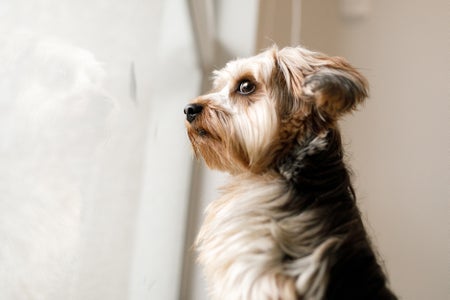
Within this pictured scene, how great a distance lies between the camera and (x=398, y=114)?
1423mm

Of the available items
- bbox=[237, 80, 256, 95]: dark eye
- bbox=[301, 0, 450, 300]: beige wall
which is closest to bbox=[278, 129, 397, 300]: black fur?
bbox=[237, 80, 256, 95]: dark eye

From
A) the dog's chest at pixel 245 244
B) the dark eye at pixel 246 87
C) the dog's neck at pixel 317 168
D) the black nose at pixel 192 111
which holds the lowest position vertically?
the dog's chest at pixel 245 244

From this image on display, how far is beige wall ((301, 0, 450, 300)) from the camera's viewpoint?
4.41 ft

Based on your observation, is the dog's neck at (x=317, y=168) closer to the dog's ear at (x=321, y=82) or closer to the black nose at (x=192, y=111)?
the dog's ear at (x=321, y=82)

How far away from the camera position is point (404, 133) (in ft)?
4.62

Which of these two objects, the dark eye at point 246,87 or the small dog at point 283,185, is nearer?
the small dog at point 283,185

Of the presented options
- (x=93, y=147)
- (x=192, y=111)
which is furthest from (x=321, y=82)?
(x=93, y=147)

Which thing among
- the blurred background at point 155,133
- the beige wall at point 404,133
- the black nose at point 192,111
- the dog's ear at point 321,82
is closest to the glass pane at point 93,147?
the blurred background at point 155,133

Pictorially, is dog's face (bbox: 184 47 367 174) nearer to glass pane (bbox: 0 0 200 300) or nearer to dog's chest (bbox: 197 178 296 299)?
dog's chest (bbox: 197 178 296 299)

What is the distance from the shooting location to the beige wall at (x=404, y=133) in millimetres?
1343

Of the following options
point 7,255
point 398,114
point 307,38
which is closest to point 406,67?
point 398,114

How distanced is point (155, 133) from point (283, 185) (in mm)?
485

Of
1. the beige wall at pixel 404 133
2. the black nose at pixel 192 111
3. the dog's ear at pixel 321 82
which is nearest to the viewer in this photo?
the dog's ear at pixel 321 82

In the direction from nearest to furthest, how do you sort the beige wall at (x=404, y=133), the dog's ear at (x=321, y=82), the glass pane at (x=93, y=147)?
the glass pane at (x=93, y=147)
the dog's ear at (x=321, y=82)
the beige wall at (x=404, y=133)
